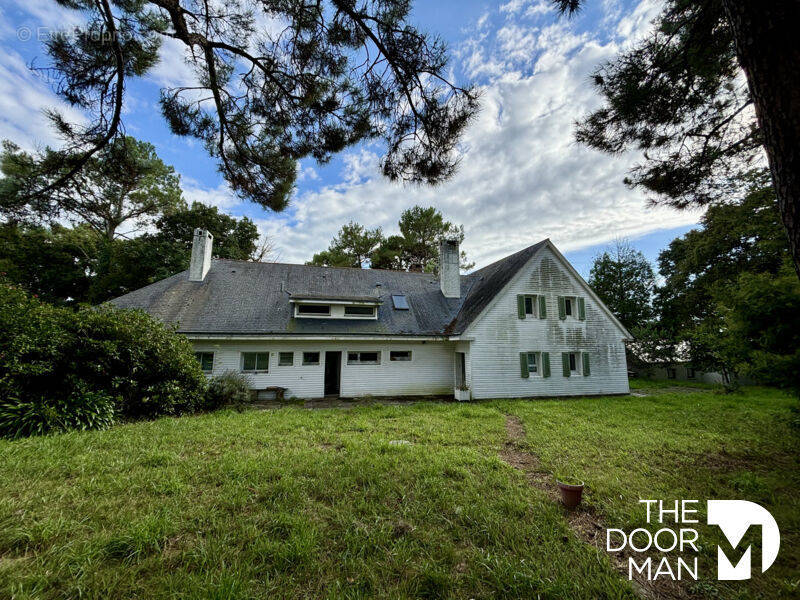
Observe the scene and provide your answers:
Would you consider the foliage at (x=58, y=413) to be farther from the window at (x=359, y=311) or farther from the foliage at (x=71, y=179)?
the window at (x=359, y=311)

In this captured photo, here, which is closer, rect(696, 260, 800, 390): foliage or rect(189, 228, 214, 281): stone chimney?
rect(696, 260, 800, 390): foliage

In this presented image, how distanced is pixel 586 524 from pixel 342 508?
9.16ft

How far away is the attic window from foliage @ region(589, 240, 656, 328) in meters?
17.5

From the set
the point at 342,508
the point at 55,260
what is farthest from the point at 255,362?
the point at 55,260

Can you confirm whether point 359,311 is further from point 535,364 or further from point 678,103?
point 678,103

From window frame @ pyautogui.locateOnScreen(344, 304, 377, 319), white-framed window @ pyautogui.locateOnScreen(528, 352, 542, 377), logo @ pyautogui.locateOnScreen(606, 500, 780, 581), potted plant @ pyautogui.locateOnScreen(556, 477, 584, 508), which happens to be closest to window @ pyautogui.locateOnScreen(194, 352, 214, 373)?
window frame @ pyautogui.locateOnScreen(344, 304, 377, 319)

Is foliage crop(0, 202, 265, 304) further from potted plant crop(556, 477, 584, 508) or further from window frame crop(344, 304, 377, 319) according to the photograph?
potted plant crop(556, 477, 584, 508)

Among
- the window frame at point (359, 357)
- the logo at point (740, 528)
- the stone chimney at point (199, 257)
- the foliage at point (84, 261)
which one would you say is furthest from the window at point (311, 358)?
the foliage at point (84, 261)

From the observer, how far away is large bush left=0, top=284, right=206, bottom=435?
6051mm

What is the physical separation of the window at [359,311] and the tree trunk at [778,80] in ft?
42.6

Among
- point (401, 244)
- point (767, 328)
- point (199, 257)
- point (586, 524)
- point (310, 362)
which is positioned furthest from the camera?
point (401, 244)

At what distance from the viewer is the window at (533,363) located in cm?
1322

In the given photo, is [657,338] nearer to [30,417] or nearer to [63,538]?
[63,538]

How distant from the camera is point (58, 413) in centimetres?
621
